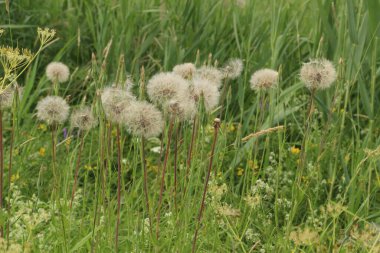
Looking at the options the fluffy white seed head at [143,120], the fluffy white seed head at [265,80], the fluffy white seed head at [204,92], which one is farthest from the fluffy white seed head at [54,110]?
the fluffy white seed head at [265,80]

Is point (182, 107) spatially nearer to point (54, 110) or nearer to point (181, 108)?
point (181, 108)

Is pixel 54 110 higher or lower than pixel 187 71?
lower

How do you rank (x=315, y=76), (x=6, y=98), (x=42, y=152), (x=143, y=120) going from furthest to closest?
1. (x=42, y=152)
2. (x=315, y=76)
3. (x=6, y=98)
4. (x=143, y=120)

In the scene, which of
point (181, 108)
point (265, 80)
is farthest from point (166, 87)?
point (265, 80)

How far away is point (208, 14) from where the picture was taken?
420 centimetres

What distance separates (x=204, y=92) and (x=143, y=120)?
20 centimetres

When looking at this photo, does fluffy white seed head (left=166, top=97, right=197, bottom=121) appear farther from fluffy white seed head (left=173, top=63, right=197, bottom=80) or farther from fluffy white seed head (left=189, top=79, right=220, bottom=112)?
fluffy white seed head (left=173, top=63, right=197, bottom=80)

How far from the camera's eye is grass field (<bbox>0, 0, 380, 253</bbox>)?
221 cm

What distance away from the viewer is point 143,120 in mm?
2023

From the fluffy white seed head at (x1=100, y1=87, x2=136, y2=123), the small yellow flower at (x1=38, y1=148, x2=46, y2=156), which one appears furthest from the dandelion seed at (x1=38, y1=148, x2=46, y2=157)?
the fluffy white seed head at (x1=100, y1=87, x2=136, y2=123)

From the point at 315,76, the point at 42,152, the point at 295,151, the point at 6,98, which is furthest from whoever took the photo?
the point at 42,152

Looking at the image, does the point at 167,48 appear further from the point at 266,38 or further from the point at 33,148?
the point at 33,148

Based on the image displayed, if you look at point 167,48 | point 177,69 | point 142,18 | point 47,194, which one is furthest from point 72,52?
point 177,69

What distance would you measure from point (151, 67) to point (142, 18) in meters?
0.42
